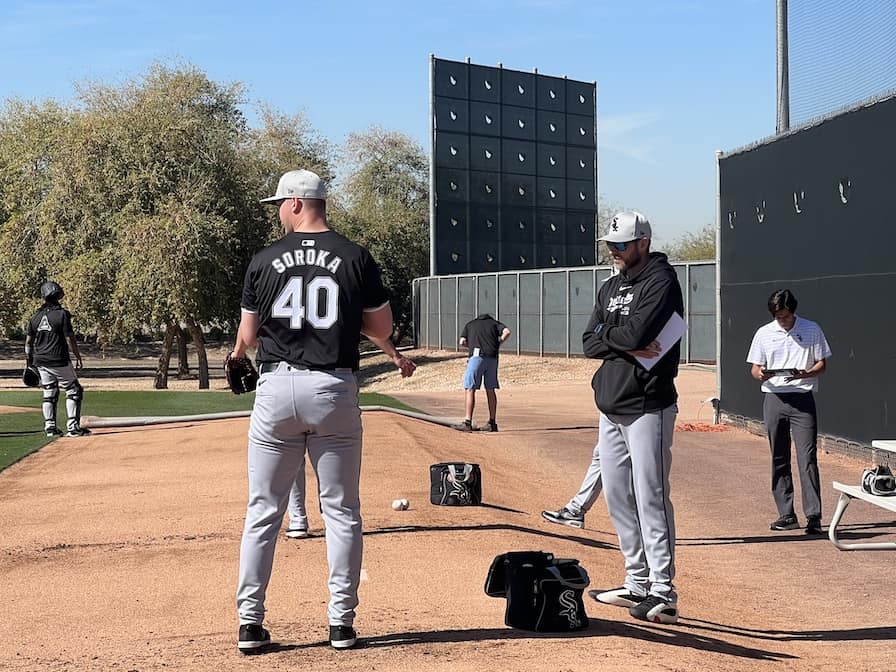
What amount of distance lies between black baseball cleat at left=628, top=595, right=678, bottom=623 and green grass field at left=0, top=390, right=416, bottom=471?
31.2ft

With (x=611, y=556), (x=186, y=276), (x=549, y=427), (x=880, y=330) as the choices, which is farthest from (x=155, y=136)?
(x=611, y=556)

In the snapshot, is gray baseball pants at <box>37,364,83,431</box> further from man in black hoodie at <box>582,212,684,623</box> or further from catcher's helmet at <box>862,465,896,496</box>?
catcher's helmet at <box>862,465,896,496</box>

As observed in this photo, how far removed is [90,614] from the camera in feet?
20.6

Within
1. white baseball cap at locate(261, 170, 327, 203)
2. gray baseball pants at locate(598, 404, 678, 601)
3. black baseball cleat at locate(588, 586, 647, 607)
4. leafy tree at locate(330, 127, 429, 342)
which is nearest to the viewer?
white baseball cap at locate(261, 170, 327, 203)

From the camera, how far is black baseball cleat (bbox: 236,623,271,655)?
5227mm

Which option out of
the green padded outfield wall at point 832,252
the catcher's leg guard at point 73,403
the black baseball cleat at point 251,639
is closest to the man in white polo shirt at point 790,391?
the green padded outfield wall at point 832,252

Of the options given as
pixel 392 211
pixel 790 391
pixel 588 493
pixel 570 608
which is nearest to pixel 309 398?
pixel 570 608

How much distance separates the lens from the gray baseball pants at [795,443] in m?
9.38

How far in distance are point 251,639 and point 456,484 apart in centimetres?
445

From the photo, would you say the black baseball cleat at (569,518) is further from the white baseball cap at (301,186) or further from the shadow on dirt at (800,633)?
the white baseball cap at (301,186)

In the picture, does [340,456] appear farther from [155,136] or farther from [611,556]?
[155,136]

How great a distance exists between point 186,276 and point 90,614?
30.6 meters

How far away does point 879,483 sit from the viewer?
7.02 metres

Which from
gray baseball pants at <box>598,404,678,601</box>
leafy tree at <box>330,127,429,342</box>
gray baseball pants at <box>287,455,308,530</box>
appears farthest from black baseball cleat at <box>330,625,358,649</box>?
leafy tree at <box>330,127,429,342</box>
